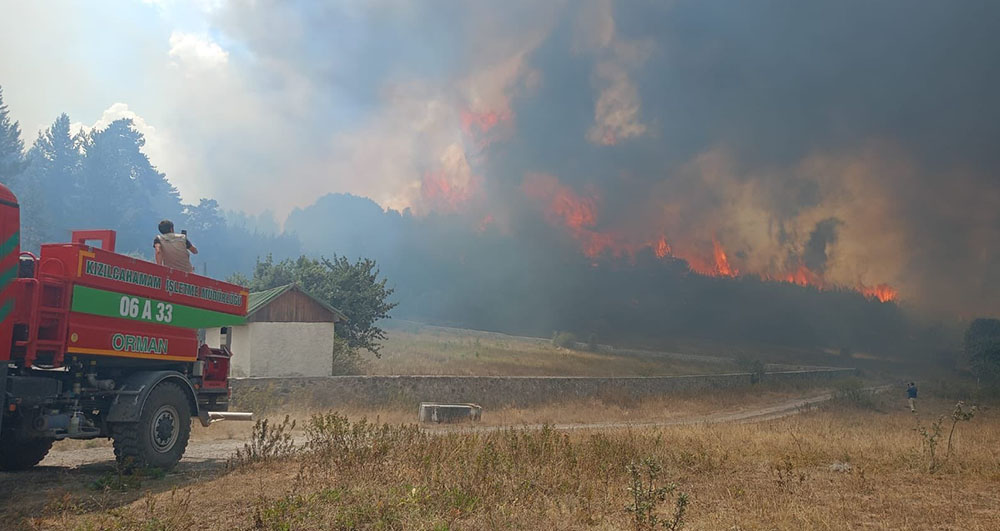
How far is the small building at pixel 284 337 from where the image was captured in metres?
28.0

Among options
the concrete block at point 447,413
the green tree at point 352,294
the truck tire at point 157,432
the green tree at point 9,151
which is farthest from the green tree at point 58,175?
the truck tire at point 157,432

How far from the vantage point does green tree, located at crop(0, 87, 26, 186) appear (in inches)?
3120

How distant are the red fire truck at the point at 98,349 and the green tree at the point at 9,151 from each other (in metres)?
86.3

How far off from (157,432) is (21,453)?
2197mm

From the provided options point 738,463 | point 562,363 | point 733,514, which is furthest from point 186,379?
point 562,363

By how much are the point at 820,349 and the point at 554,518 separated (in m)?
75.7

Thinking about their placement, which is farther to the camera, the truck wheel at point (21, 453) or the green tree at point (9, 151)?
→ the green tree at point (9, 151)

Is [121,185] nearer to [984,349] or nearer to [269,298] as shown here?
[269,298]

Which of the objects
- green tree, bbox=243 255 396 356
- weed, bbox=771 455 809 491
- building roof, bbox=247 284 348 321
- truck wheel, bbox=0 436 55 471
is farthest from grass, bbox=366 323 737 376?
weed, bbox=771 455 809 491

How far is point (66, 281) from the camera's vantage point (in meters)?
8.88

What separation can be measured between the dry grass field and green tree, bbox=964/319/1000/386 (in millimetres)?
47831

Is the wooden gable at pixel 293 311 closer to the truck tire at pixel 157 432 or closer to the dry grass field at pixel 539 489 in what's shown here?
the dry grass field at pixel 539 489

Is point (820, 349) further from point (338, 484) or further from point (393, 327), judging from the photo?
point (338, 484)

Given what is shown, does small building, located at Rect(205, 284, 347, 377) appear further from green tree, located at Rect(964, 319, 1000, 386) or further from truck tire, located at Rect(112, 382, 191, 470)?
green tree, located at Rect(964, 319, 1000, 386)
